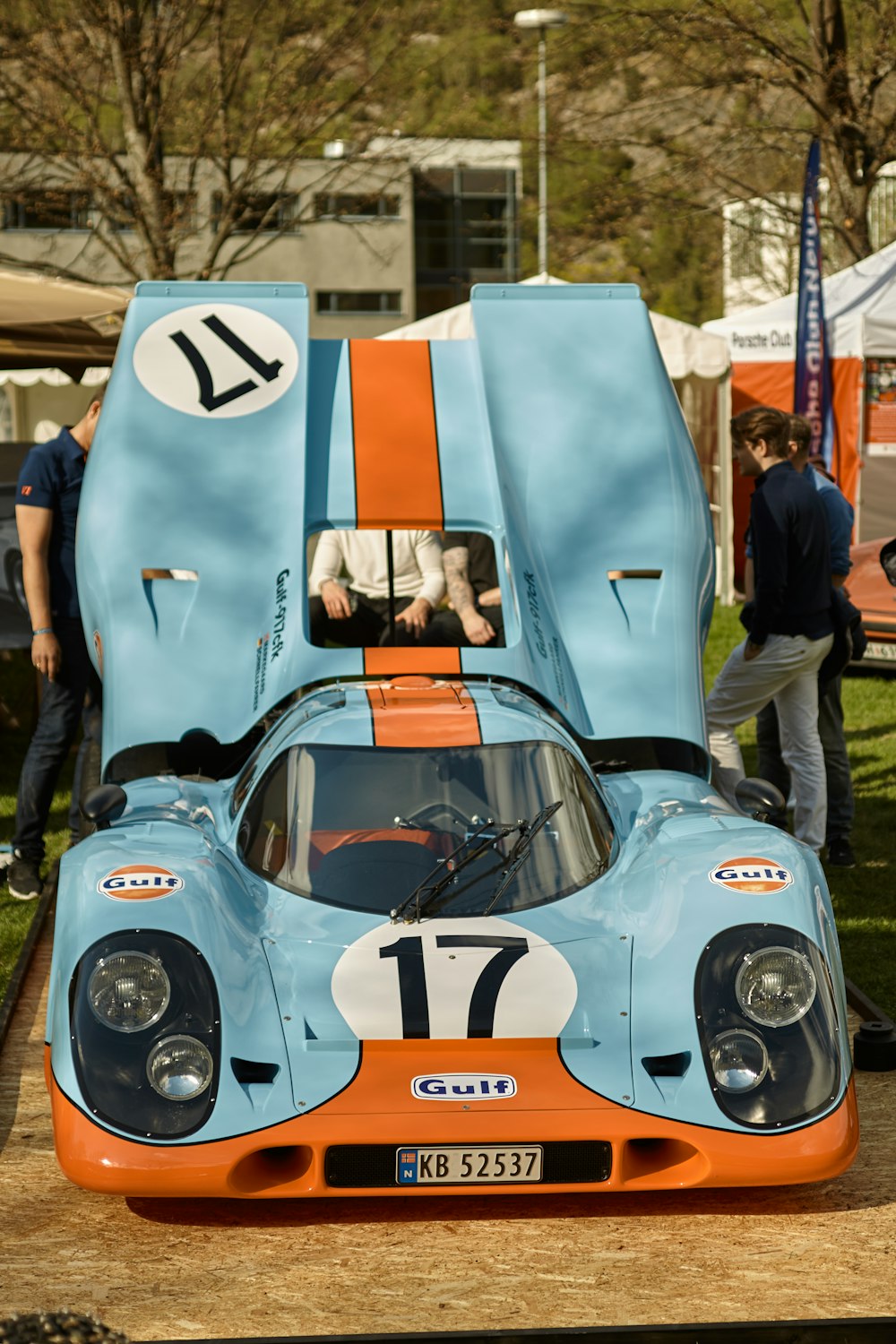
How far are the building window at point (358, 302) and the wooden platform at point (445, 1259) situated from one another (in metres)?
→ 51.3

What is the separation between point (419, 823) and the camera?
508 cm

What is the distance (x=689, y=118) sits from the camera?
68.2 feet

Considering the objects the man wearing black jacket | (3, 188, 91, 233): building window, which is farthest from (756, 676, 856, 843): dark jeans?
(3, 188, 91, 233): building window

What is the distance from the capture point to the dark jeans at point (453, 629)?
7.05m

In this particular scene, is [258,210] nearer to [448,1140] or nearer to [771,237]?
[771,237]

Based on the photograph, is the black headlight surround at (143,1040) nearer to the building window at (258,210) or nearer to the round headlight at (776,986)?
the round headlight at (776,986)

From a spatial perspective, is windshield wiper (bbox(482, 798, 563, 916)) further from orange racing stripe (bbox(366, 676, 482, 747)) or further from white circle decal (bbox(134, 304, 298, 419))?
white circle decal (bbox(134, 304, 298, 419))

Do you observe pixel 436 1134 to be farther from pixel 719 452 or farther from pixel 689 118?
pixel 689 118

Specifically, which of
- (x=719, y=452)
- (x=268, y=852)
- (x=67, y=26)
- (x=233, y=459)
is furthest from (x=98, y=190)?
(x=268, y=852)

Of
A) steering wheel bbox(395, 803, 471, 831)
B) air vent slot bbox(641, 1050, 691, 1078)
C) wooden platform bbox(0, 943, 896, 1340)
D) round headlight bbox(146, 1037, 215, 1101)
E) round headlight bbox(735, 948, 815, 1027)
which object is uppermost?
steering wheel bbox(395, 803, 471, 831)

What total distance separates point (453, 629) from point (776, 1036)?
10.4 feet

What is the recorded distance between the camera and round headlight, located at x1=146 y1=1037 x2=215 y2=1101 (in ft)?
13.6

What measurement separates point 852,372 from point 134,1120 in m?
14.3

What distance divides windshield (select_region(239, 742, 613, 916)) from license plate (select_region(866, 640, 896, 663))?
8.83 meters
